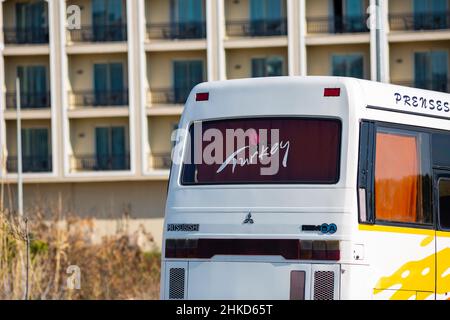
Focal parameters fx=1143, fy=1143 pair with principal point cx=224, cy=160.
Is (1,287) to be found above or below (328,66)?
below

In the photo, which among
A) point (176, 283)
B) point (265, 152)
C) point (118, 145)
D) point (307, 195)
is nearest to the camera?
point (307, 195)

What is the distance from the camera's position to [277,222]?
13.1 m

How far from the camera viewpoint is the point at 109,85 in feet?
178

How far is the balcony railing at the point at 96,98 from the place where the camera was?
5409 centimetres

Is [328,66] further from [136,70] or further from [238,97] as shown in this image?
[238,97]

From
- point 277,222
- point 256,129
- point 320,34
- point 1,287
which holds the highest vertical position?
point 320,34

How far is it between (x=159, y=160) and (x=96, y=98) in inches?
169

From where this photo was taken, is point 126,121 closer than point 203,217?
No

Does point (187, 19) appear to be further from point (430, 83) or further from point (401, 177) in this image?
point (401, 177)

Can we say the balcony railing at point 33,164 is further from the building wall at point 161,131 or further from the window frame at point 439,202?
the window frame at point 439,202

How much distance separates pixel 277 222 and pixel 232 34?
40.2 m

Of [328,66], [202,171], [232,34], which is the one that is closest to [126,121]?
[232,34]

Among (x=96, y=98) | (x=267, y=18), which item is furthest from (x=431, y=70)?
(x=96, y=98)

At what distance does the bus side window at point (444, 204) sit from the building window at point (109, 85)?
132ft
